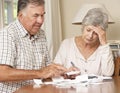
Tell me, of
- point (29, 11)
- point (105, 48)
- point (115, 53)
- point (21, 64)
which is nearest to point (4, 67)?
point (21, 64)

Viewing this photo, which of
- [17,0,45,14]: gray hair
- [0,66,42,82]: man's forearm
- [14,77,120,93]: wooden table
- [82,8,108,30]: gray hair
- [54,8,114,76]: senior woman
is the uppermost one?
[17,0,45,14]: gray hair

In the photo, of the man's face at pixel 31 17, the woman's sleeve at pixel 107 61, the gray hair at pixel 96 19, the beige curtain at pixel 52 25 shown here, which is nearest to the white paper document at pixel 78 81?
the woman's sleeve at pixel 107 61

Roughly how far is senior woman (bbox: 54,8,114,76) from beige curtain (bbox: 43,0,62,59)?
894 mm

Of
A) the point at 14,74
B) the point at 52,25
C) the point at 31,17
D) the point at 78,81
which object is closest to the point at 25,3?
the point at 31,17

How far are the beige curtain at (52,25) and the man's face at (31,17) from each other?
1292 mm

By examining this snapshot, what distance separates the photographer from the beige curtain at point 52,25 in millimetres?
3289

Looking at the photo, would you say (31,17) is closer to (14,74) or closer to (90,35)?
(14,74)

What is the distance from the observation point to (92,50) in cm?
235

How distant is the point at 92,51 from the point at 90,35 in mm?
178

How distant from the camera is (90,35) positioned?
7.30 feet

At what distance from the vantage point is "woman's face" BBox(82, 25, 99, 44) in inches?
86.9

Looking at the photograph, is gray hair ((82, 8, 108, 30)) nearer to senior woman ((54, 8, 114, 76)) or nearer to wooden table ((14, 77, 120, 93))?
senior woman ((54, 8, 114, 76))

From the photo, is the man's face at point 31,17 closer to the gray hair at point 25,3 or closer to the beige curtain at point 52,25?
the gray hair at point 25,3

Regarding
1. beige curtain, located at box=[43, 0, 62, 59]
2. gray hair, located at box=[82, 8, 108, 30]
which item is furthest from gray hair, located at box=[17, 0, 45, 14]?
Answer: beige curtain, located at box=[43, 0, 62, 59]
